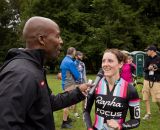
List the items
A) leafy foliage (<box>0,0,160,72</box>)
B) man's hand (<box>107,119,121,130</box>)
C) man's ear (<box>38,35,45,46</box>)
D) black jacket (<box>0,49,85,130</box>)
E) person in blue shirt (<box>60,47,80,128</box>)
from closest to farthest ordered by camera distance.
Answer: black jacket (<box>0,49,85,130</box>), man's ear (<box>38,35,45,46</box>), man's hand (<box>107,119,121,130</box>), person in blue shirt (<box>60,47,80,128</box>), leafy foliage (<box>0,0,160,72</box>)

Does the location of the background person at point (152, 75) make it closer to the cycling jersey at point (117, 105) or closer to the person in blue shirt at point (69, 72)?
the person in blue shirt at point (69, 72)

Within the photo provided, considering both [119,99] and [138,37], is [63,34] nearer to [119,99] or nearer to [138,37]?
[138,37]

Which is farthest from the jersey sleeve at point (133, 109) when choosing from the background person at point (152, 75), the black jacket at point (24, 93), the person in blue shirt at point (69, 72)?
the background person at point (152, 75)

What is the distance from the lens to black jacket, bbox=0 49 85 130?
8.73 feet

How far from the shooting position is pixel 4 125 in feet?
8.63

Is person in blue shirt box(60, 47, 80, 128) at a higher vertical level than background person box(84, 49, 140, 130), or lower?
lower

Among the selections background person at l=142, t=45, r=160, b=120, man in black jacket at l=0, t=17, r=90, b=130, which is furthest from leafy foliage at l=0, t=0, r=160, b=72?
man in black jacket at l=0, t=17, r=90, b=130

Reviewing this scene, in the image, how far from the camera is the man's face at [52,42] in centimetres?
314

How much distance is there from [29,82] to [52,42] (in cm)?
55

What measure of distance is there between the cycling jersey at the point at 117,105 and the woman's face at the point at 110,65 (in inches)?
5.5

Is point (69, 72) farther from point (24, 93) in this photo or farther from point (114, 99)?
point (24, 93)

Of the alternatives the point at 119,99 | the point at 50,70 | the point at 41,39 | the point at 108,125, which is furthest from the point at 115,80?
the point at 50,70

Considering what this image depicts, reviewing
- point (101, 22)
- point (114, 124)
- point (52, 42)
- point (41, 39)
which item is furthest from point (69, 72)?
point (101, 22)

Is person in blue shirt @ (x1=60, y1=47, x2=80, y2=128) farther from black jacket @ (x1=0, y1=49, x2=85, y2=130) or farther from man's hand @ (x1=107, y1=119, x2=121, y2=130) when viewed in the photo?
black jacket @ (x1=0, y1=49, x2=85, y2=130)
